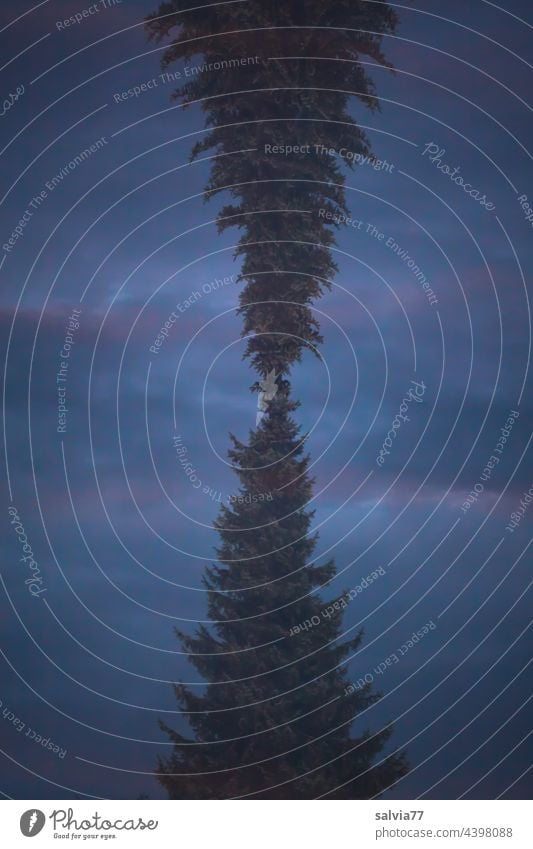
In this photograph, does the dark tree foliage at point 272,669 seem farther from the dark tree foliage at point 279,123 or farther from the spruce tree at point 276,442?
the dark tree foliage at point 279,123

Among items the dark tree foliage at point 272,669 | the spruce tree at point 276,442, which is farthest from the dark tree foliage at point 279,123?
the dark tree foliage at point 272,669

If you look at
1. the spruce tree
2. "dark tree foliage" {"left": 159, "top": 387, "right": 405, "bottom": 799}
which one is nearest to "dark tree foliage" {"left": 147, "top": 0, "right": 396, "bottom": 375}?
the spruce tree

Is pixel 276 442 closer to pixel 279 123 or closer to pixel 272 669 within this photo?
pixel 272 669

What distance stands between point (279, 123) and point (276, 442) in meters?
8.47

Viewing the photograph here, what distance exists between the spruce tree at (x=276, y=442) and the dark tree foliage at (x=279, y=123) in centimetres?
4

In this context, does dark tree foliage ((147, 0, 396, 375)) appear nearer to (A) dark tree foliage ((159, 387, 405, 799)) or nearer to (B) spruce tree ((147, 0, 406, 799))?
(B) spruce tree ((147, 0, 406, 799))

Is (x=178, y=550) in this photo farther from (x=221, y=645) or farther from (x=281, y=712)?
(x=281, y=712)

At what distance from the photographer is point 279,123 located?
90.8 feet

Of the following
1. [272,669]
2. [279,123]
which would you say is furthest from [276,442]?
[279,123]

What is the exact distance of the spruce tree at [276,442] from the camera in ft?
85.8
